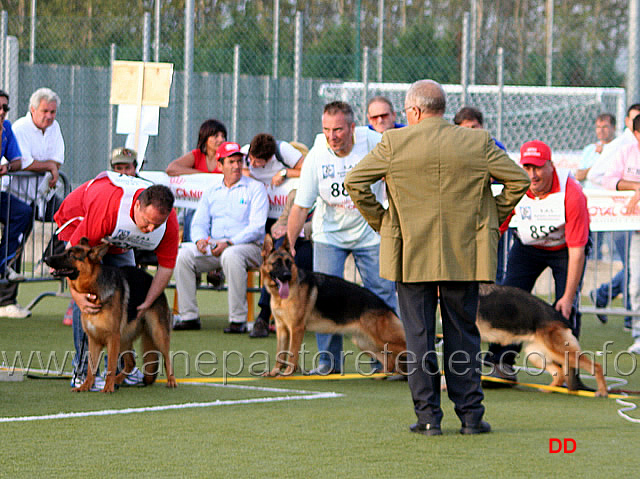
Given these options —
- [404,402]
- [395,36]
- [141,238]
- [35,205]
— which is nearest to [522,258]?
[404,402]

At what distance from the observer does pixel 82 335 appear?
6.65 meters

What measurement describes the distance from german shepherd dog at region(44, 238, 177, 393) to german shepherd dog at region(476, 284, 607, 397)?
217cm

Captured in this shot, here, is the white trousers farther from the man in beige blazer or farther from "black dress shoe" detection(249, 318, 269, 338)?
the man in beige blazer

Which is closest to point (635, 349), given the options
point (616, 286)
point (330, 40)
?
point (616, 286)

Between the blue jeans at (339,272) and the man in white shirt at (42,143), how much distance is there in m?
3.57

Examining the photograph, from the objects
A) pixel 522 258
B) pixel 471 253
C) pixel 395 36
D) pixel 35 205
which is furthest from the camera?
pixel 395 36

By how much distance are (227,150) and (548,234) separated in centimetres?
376

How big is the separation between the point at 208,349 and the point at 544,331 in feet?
10.5

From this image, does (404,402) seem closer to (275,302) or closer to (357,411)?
(357,411)

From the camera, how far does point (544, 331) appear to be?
6.61 metres

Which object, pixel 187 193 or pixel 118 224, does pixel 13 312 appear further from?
pixel 118 224

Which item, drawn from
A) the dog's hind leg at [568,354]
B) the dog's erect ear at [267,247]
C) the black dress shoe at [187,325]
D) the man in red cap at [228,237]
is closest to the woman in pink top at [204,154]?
the man in red cap at [228,237]

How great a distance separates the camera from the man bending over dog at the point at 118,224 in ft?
19.9

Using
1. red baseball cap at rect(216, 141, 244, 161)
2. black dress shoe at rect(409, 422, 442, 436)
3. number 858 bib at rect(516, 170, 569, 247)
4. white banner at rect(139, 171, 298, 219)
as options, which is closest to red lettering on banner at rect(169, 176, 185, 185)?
white banner at rect(139, 171, 298, 219)
